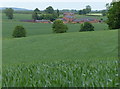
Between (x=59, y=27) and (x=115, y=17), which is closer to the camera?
(x=115, y=17)

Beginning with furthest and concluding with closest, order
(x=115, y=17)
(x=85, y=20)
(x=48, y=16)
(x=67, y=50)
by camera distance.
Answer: (x=48, y=16)
(x=85, y=20)
(x=115, y=17)
(x=67, y=50)

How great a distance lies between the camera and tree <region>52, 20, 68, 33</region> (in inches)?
2534

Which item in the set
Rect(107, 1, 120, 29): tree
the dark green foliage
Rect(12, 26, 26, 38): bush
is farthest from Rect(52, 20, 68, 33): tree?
Rect(107, 1, 120, 29): tree

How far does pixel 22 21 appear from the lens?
69125 millimetres

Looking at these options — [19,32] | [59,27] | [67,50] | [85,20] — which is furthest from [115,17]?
[67,50]

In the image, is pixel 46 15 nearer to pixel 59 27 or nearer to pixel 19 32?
pixel 59 27

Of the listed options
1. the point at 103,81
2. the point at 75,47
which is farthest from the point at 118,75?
the point at 75,47

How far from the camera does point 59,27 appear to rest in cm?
6675

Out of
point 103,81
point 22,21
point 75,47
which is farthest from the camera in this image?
point 22,21

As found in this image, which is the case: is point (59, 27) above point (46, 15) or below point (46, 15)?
below

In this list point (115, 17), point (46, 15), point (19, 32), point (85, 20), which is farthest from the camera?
point (85, 20)

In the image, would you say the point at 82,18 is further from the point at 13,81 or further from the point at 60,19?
the point at 13,81

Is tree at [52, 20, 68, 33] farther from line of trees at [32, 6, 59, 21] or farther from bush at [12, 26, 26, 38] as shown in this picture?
bush at [12, 26, 26, 38]

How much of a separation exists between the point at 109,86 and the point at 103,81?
8.9 inches
